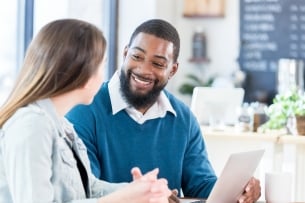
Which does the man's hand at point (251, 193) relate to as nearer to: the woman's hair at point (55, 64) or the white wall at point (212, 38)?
the woman's hair at point (55, 64)

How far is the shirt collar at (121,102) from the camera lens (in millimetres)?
2090

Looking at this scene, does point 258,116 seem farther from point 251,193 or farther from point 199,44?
point 251,193

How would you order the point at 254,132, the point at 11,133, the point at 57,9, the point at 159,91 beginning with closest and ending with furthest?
1. the point at 11,133
2. the point at 159,91
3. the point at 254,132
4. the point at 57,9

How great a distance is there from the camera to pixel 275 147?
374 cm

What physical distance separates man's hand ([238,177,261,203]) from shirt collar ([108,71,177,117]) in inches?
17.9

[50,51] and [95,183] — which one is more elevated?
[50,51]

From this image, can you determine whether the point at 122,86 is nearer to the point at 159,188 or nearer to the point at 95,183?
the point at 95,183

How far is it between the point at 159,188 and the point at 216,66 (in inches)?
169

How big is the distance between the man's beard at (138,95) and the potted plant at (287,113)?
1.81 metres

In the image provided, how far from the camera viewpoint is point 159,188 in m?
1.32

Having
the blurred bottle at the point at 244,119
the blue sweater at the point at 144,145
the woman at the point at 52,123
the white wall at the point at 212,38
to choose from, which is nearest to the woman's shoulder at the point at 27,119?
the woman at the point at 52,123

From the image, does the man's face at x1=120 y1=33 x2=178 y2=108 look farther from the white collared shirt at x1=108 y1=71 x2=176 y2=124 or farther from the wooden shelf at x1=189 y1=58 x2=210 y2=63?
the wooden shelf at x1=189 y1=58 x2=210 y2=63

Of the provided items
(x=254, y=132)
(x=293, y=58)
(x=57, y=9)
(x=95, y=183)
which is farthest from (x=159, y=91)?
(x=293, y=58)

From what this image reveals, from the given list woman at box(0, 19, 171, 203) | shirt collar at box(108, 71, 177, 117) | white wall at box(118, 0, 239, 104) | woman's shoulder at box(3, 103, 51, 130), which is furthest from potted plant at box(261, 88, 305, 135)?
woman's shoulder at box(3, 103, 51, 130)
